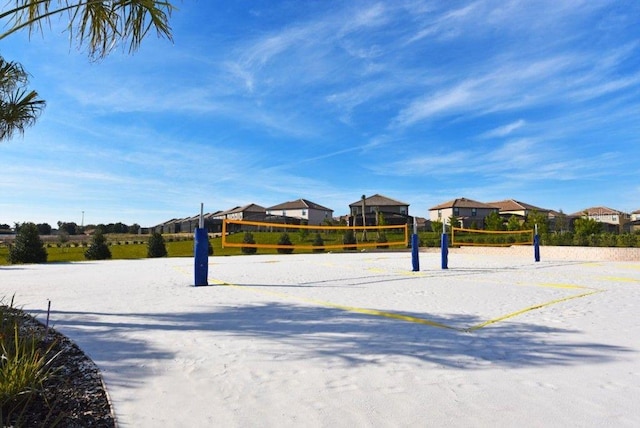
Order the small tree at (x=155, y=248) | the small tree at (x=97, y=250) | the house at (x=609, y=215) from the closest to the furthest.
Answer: the small tree at (x=97, y=250) → the small tree at (x=155, y=248) → the house at (x=609, y=215)

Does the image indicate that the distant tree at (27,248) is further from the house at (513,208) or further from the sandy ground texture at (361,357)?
the house at (513,208)

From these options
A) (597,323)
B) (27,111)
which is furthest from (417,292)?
(27,111)

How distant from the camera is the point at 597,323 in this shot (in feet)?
12.4

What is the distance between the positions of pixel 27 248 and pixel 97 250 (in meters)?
2.59

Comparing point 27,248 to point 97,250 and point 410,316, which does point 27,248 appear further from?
point 410,316

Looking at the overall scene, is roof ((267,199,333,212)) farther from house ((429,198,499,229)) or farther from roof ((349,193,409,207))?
house ((429,198,499,229))

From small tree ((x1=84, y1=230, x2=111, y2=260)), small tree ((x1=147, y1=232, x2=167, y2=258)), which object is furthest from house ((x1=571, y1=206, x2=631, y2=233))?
small tree ((x1=84, y1=230, x2=111, y2=260))

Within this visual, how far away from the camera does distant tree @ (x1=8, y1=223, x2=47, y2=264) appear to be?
1329 cm

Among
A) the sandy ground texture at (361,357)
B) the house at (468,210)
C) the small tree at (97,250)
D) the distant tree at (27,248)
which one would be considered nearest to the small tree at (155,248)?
the small tree at (97,250)

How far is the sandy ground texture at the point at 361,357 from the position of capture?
1935 millimetres

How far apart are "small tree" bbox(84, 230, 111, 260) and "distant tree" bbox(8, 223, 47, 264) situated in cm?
196

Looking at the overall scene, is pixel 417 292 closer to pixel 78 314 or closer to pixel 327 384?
pixel 327 384

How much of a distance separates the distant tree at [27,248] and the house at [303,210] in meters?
43.6

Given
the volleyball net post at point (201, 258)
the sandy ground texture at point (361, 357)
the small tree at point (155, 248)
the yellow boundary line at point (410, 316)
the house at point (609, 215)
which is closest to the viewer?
the sandy ground texture at point (361, 357)
